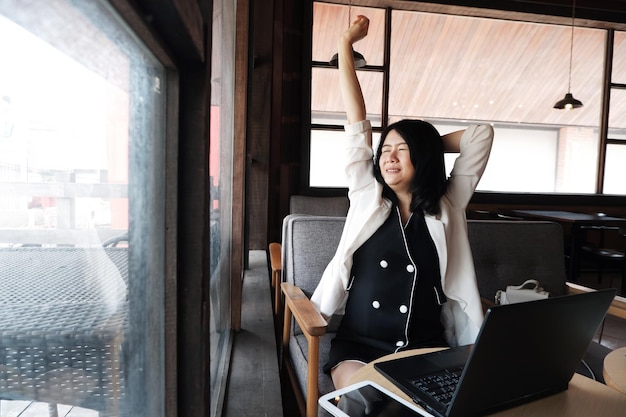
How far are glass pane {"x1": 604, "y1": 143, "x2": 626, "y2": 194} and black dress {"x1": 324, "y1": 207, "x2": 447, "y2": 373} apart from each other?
17.4 feet

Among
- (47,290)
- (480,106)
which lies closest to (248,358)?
(47,290)

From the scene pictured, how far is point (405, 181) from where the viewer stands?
1.49 meters

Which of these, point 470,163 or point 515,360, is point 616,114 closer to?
point 470,163

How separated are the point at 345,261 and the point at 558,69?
5.38 metres

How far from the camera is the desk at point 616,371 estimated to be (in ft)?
3.23

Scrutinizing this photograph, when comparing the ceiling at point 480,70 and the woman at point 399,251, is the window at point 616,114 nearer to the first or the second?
the ceiling at point 480,70

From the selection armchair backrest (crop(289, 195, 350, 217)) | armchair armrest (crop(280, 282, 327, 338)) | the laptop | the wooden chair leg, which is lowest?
the wooden chair leg

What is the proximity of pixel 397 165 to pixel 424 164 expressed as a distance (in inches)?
3.6

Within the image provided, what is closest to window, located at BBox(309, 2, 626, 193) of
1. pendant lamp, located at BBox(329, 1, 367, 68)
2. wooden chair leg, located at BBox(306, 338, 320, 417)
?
pendant lamp, located at BBox(329, 1, 367, 68)

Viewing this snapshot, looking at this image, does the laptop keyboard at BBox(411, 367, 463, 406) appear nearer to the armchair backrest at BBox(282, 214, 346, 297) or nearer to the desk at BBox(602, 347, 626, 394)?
the desk at BBox(602, 347, 626, 394)

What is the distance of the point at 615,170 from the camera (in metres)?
5.52

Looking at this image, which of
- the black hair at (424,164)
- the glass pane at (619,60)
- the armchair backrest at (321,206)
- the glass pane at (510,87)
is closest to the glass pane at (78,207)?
the black hair at (424,164)

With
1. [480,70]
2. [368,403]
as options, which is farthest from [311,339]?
[480,70]

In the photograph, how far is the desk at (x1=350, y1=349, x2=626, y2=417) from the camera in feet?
2.74
